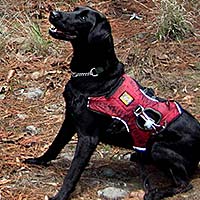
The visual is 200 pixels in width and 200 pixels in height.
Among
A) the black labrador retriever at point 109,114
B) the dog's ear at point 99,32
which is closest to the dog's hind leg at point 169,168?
the black labrador retriever at point 109,114

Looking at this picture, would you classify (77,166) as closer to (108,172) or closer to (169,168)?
(108,172)

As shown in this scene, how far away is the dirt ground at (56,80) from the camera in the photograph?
3.89 m

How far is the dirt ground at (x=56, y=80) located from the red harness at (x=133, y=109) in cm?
39

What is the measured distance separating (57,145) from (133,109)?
2.12 ft

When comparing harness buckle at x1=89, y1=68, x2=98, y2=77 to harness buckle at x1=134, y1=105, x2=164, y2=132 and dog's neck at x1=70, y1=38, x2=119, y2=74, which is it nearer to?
dog's neck at x1=70, y1=38, x2=119, y2=74

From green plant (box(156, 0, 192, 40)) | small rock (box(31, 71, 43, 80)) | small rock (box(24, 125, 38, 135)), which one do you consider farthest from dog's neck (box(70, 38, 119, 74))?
green plant (box(156, 0, 192, 40))

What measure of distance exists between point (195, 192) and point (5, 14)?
362 centimetres

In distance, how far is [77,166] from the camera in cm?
360

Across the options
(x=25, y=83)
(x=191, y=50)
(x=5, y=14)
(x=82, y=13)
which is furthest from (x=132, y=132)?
(x=5, y=14)

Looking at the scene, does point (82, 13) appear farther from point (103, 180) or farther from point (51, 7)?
point (51, 7)

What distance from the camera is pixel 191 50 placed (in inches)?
235

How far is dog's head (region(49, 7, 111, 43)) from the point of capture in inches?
140

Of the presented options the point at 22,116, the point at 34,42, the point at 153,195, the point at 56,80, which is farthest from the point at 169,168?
the point at 34,42

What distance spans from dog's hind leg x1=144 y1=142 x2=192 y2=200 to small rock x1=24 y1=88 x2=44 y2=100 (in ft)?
5.52
